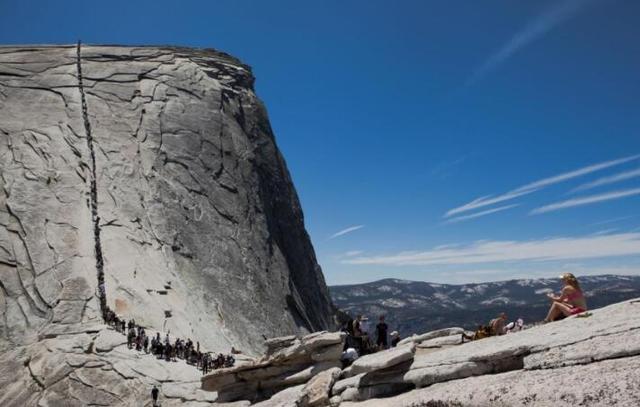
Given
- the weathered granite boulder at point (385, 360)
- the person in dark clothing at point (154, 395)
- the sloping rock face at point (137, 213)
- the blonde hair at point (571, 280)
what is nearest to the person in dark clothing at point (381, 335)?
the weathered granite boulder at point (385, 360)

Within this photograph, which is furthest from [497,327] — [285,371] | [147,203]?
[147,203]

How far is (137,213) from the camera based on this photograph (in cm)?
5344

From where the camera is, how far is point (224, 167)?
226 feet

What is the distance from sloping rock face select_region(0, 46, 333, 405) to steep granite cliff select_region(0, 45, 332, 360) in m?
0.18

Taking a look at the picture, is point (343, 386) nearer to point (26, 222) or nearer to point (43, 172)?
point (26, 222)

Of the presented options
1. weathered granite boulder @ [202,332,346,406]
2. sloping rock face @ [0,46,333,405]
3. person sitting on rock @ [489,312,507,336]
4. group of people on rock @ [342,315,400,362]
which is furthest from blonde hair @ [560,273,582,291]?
sloping rock face @ [0,46,333,405]

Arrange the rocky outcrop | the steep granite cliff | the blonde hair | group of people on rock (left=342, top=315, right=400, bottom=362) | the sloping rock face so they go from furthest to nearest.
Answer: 1. the steep granite cliff
2. the sloping rock face
3. group of people on rock (left=342, top=315, right=400, bottom=362)
4. the blonde hair
5. the rocky outcrop

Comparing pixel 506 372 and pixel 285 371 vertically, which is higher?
pixel 506 372

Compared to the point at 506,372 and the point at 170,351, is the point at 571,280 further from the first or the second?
the point at 170,351

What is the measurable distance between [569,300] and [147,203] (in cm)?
4947

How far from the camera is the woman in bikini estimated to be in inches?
571

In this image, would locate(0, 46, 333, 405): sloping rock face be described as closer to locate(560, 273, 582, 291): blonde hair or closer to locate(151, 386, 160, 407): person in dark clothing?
locate(151, 386, 160, 407): person in dark clothing

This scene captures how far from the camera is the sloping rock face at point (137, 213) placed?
38219 mm

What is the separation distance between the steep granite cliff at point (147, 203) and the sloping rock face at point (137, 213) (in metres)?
0.18
